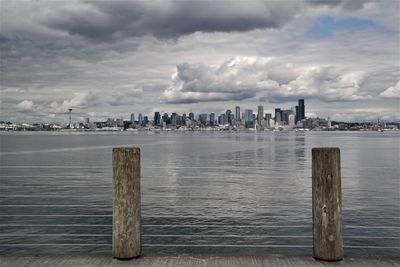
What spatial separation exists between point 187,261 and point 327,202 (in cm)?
163

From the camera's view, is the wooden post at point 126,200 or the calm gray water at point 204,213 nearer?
the wooden post at point 126,200

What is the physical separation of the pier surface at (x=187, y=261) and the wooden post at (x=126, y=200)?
0.17 m

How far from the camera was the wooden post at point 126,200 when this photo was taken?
15.7 ft

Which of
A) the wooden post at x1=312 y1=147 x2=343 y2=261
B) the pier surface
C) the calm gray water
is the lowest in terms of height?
the calm gray water

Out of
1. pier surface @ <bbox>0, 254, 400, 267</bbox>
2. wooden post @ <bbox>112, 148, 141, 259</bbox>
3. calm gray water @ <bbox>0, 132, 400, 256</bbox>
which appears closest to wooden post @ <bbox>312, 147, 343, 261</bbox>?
pier surface @ <bbox>0, 254, 400, 267</bbox>

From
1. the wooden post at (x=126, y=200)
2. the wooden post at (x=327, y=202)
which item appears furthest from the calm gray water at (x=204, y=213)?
the wooden post at (x=327, y=202)

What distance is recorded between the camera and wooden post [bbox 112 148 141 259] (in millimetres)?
4773

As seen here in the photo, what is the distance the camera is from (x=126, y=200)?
4770 mm

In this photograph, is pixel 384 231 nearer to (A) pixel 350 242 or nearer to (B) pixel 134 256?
(A) pixel 350 242

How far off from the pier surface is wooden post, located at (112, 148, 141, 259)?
169 mm

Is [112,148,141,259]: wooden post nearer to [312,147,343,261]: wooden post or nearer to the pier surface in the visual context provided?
the pier surface

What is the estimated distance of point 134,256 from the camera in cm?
487

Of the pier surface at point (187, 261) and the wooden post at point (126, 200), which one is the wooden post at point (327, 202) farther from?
the wooden post at point (126, 200)

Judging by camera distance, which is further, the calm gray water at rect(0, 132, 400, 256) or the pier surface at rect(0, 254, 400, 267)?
the calm gray water at rect(0, 132, 400, 256)
